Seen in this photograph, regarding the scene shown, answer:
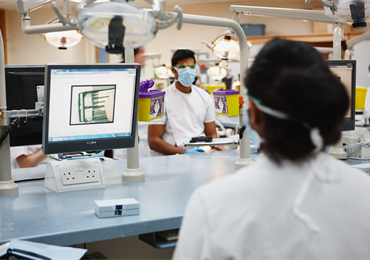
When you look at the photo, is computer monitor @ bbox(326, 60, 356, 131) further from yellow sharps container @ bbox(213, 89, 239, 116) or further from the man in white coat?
the man in white coat

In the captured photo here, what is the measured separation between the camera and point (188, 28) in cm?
795

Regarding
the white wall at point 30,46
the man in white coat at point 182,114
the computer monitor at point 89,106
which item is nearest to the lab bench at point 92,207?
the computer monitor at point 89,106

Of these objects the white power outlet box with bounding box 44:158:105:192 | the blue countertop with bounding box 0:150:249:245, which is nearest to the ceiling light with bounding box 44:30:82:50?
the blue countertop with bounding box 0:150:249:245

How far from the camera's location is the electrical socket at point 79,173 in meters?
1.56

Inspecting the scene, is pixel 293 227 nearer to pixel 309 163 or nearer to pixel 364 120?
pixel 309 163

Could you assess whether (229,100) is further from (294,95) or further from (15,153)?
(294,95)

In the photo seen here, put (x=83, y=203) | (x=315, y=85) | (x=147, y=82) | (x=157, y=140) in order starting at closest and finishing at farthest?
(x=315, y=85), (x=83, y=203), (x=147, y=82), (x=157, y=140)

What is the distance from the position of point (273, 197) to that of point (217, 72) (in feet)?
12.2

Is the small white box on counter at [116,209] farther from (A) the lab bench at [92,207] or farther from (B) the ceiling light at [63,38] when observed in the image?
(B) the ceiling light at [63,38]

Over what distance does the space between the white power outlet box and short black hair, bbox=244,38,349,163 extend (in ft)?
3.34

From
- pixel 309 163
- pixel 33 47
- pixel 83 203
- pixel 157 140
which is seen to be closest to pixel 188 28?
pixel 33 47

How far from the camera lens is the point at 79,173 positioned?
158 cm

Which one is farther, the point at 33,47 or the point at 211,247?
the point at 33,47

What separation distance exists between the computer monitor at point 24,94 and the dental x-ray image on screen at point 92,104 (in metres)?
0.26
